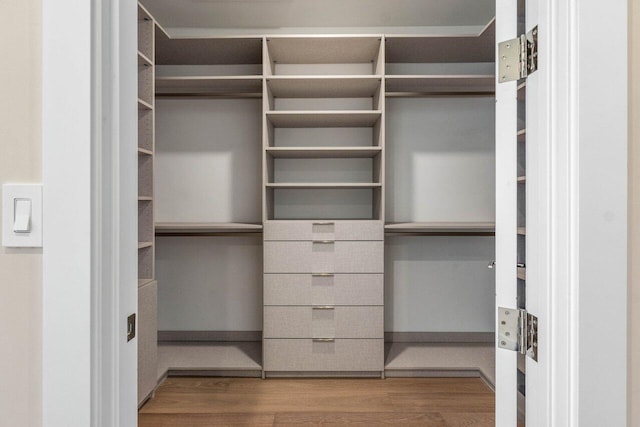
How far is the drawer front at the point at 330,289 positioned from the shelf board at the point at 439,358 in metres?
0.44

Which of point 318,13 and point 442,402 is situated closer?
point 442,402

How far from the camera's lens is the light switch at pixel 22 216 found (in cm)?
77

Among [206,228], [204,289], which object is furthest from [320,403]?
[204,289]

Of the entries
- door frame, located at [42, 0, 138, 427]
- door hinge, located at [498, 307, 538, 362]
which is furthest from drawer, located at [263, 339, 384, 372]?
door frame, located at [42, 0, 138, 427]

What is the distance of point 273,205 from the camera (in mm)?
3480

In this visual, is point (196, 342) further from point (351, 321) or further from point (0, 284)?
point (0, 284)

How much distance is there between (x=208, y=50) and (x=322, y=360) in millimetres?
2088

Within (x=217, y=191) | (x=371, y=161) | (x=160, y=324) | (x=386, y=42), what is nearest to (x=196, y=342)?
(x=160, y=324)

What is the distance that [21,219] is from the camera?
2.54 feet

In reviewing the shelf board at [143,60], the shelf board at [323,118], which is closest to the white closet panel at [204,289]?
the shelf board at [323,118]

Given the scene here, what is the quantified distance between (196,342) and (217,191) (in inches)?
42.9

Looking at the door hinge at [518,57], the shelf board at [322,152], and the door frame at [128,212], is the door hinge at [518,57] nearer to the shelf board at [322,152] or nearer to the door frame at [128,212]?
the door frame at [128,212]

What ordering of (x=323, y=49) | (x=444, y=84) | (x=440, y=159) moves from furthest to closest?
(x=440, y=159) < (x=444, y=84) < (x=323, y=49)

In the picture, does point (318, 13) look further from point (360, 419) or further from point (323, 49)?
point (360, 419)
